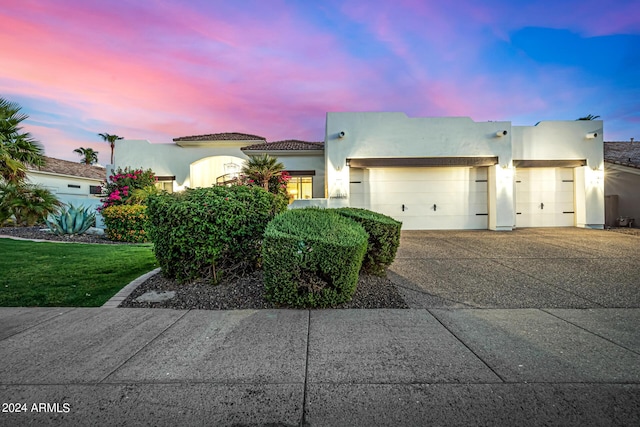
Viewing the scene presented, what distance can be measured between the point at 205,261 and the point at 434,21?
1082 cm

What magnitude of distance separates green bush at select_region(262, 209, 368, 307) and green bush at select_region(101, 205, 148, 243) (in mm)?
8676

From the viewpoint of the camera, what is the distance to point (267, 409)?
190 cm

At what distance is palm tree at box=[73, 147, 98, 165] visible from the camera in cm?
4738

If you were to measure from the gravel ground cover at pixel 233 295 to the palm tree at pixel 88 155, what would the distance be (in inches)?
2225

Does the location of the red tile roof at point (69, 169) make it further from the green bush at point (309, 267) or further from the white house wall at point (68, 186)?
the green bush at point (309, 267)

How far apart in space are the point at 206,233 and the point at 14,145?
12.7 metres

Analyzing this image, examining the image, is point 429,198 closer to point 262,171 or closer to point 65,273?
point 262,171

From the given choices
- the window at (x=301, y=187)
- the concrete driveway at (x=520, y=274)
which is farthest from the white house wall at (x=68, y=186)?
the concrete driveway at (x=520, y=274)

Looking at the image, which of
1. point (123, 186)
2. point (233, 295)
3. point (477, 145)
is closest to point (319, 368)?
point (233, 295)

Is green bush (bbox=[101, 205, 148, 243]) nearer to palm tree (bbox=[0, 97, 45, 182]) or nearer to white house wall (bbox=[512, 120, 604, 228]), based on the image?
palm tree (bbox=[0, 97, 45, 182])

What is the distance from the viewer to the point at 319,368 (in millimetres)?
2387

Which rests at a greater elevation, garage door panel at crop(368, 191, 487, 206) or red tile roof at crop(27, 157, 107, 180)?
red tile roof at crop(27, 157, 107, 180)

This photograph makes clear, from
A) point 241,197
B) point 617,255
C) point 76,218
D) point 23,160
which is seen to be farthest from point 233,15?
point 617,255

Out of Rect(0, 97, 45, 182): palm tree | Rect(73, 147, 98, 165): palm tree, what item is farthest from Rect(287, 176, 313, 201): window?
Rect(73, 147, 98, 165): palm tree
